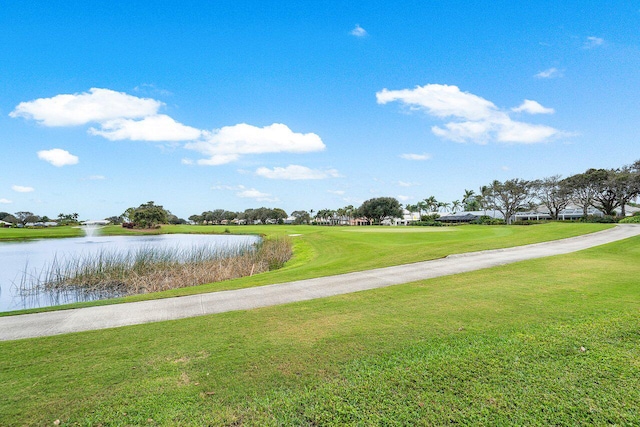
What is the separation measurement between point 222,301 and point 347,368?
14.5 feet

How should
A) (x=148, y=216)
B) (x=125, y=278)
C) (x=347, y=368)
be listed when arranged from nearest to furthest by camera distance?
(x=347, y=368) → (x=125, y=278) → (x=148, y=216)

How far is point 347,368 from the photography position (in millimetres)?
4270

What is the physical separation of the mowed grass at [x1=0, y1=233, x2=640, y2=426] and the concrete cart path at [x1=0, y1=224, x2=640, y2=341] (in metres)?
0.62

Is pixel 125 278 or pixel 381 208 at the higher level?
pixel 381 208

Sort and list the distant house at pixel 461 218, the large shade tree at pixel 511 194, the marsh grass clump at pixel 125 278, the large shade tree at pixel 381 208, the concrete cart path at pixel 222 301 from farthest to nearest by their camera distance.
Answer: the large shade tree at pixel 381 208 → the distant house at pixel 461 218 → the large shade tree at pixel 511 194 → the marsh grass clump at pixel 125 278 → the concrete cart path at pixel 222 301

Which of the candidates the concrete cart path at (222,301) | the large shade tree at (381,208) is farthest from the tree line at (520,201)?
the concrete cart path at (222,301)

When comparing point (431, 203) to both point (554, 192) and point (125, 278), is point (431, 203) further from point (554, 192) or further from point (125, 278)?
point (125, 278)

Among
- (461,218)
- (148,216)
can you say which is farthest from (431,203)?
(148,216)

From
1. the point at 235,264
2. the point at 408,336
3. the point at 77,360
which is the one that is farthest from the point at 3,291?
the point at 408,336

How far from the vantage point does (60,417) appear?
3416 mm

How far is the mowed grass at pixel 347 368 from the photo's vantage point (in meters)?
3.47

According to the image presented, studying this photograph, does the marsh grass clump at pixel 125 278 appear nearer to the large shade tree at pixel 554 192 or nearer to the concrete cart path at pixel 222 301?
the concrete cart path at pixel 222 301

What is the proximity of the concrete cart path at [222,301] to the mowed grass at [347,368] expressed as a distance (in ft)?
2.04

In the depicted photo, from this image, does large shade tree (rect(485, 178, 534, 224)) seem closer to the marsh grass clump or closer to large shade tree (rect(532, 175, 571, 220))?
large shade tree (rect(532, 175, 571, 220))
